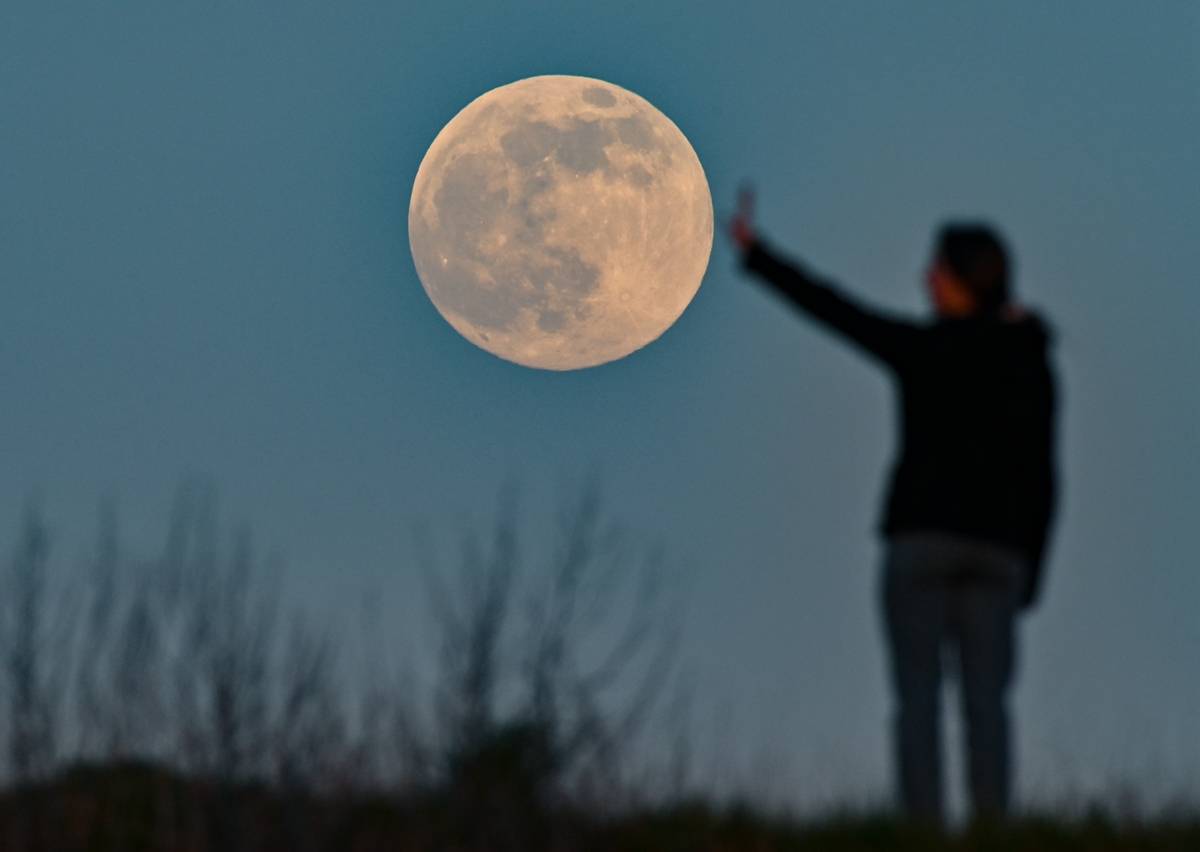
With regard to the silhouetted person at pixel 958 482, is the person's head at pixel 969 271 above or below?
above

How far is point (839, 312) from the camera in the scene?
4.70 metres

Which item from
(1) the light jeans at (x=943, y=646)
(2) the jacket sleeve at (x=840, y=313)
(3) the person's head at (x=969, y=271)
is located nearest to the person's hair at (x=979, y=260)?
(3) the person's head at (x=969, y=271)

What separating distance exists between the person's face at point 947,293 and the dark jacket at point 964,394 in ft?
0.20

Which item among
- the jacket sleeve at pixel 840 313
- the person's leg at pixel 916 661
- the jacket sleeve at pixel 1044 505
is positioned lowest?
the person's leg at pixel 916 661

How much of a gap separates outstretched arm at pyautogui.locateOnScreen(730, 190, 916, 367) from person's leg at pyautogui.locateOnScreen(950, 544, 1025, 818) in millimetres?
777

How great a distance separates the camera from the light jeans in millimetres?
4559

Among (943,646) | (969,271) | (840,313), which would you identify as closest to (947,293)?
(969,271)

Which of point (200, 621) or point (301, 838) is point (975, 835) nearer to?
point (301, 838)

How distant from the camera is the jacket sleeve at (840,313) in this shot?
4.68 metres

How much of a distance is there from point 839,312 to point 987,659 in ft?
4.45

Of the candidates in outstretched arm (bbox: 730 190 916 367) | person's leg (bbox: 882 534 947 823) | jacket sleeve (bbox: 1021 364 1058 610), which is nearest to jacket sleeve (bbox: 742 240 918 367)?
outstretched arm (bbox: 730 190 916 367)

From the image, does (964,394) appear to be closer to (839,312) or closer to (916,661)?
(839,312)

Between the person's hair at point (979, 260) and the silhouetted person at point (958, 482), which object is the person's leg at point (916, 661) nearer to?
the silhouetted person at point (958, 482)

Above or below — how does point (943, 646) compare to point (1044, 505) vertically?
below
